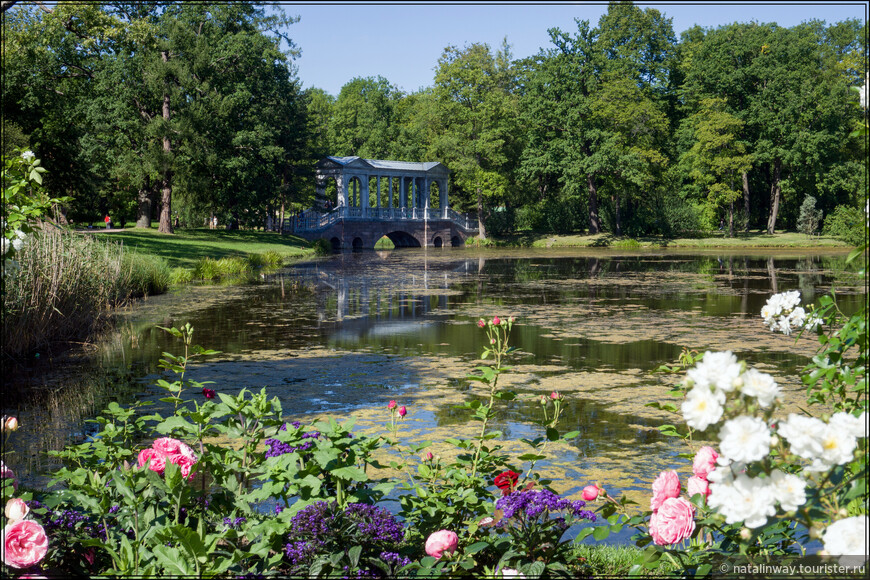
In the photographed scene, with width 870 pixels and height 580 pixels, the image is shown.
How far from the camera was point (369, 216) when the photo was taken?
52.0 meters

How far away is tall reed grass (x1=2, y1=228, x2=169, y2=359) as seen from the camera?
9594 mm

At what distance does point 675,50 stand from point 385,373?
56333 mm

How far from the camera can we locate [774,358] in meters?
9.84

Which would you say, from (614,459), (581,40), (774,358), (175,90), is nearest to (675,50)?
(581,40)

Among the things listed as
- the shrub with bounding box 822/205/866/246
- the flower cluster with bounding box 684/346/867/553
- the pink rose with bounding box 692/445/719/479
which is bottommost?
the pink rose with bounding box 692/445/719/479

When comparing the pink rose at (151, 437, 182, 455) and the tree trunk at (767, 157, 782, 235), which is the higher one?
the tree trunk at (767, 157, 782, 235)

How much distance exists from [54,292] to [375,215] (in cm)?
4287

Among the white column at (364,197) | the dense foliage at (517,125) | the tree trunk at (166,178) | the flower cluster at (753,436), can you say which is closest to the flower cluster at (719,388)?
the flower cluster at (753,436)

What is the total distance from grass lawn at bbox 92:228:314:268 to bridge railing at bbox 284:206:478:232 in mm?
4423

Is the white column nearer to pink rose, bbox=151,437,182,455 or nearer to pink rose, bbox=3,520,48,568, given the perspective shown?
pink rose, bbox=151,437,182,455

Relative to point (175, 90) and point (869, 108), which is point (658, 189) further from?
point (869, 108)

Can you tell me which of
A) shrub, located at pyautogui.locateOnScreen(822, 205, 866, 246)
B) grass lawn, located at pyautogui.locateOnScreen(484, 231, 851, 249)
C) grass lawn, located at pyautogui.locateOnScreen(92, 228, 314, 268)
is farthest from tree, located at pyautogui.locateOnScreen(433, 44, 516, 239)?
shrub, located at pyautogui.locateOnScreen(822, 205, 866, 246)

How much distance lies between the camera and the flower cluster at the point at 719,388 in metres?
1.93

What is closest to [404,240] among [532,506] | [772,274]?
[772,274]
